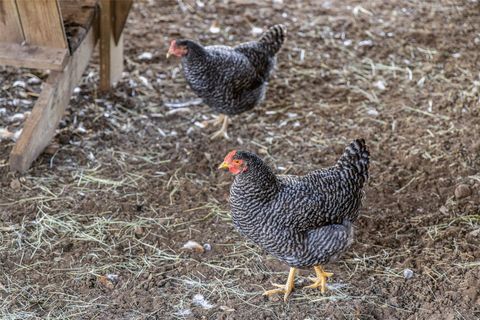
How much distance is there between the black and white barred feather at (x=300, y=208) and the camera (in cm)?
386

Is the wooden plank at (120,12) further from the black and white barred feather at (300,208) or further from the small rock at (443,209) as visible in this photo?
the small rock at (443,209)

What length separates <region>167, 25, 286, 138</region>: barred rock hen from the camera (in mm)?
5223

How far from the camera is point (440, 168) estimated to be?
5.08m

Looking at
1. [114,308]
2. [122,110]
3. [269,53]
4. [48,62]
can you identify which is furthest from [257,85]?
[114,308]

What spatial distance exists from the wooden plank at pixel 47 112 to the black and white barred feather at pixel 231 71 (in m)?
0.84

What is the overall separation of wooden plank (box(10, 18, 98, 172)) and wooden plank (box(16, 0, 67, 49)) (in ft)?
0.78

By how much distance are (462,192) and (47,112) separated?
2964 mm

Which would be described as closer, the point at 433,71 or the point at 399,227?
the point at 399,227

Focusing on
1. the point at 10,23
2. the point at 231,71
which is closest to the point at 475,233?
the point at 231,71

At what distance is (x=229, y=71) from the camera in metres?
5.27

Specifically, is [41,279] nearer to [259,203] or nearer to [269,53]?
[259,203]

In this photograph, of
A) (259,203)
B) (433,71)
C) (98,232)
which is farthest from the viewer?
(433,71)

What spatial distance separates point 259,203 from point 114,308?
1013 millimetres

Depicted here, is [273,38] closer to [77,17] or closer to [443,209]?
[77,17]
